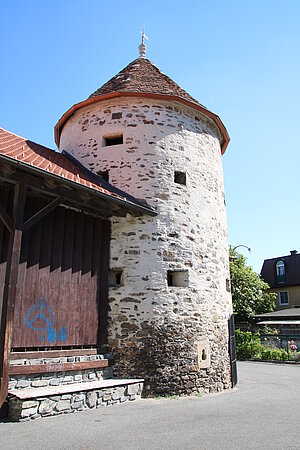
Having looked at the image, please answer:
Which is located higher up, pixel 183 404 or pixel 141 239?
pixel 141 239

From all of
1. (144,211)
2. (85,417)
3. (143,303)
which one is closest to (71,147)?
(144,211)

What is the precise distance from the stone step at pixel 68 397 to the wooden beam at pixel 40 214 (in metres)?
2.51

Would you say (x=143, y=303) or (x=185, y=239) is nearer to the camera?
(x=143, y=303)

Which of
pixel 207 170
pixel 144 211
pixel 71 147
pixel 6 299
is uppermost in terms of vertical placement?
pixel 71 147

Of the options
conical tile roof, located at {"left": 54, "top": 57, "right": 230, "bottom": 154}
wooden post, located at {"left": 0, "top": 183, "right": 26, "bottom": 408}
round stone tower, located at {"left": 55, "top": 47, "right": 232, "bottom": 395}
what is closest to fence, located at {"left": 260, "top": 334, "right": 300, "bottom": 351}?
round stone tower, located at {"left": 55, "top": 47, "right": 232, "bottom": 395}

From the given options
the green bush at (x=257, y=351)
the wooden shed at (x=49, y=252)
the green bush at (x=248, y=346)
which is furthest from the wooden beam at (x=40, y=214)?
the green bush at (x=248, y=346)

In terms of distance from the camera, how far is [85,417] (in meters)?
5.59

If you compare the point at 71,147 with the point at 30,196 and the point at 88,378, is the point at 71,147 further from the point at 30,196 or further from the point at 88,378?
the point at 88,378

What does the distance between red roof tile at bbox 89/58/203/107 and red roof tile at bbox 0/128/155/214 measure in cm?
221

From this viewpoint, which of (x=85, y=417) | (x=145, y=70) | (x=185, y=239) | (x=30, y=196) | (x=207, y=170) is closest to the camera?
(x=85, y=417)

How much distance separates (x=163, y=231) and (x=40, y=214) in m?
2.87

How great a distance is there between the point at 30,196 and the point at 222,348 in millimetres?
5455

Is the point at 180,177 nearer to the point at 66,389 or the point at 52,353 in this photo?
the point at 52,353

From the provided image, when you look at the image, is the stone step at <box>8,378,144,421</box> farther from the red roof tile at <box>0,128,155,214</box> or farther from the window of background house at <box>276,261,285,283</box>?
the window of background house at <box>276,261,285,283</box>
